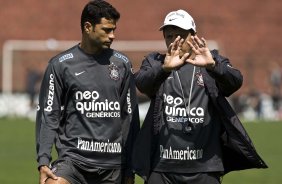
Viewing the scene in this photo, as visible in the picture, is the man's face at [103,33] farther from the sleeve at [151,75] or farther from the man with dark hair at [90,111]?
the sleeve at [151,75]

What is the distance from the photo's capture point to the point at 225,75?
7.43 m

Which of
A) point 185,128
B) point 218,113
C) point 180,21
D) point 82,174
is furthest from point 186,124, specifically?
point 82,174

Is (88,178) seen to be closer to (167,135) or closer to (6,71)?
(167,135)

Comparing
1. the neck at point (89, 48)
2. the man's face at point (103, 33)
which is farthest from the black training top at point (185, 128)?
the neck at point (89, 48)

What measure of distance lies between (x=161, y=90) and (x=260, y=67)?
3375cm

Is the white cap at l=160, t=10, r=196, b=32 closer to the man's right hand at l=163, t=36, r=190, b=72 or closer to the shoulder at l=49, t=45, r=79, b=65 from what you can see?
the man's right hand at l=163, t=36, r=190, b=72

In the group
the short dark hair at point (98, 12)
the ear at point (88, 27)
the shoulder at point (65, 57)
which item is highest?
the short dark hair at point (98, 12)

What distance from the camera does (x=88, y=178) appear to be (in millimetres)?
8031

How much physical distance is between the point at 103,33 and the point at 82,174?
117 centimetres

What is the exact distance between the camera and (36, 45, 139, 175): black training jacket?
7996mm

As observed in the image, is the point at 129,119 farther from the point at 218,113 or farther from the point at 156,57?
the point at 218,113

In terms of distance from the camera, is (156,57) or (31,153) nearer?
(156,57)

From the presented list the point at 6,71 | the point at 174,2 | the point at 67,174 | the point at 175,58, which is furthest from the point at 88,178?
the point at 174,2

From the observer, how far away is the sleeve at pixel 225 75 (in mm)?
7418
